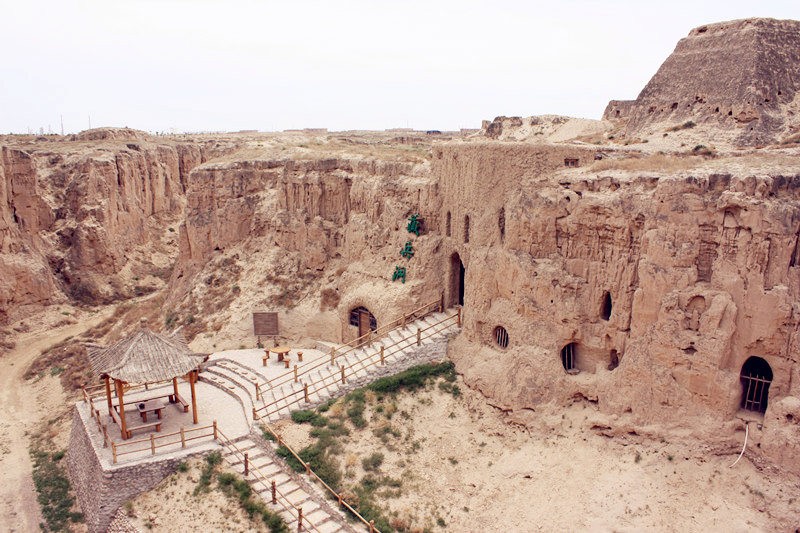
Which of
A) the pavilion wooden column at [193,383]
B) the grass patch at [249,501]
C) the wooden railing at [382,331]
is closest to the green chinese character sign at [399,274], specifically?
the wooden railing at [382,331]

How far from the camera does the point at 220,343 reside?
2914cm

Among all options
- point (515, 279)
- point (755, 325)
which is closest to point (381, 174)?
point (515, 279)

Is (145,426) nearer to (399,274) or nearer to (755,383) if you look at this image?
(399,274)

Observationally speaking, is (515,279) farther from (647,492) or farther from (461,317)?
(647,492)

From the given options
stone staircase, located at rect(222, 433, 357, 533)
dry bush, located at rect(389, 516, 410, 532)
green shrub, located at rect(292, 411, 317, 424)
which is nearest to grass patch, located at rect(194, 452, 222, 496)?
stone staircase, located at rect(222, 433, 357, 533)

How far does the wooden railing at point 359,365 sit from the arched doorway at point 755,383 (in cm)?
1037

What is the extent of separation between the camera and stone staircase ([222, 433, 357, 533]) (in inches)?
684

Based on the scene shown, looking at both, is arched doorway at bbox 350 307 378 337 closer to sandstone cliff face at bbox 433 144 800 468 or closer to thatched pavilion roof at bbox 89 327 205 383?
sandstone cliff face at bbox 433 144 800 468

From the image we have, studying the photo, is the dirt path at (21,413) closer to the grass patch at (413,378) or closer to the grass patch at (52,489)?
the grass patch at (52,489)

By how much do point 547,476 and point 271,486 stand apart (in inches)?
335

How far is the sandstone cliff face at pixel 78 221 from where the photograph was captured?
1503 inches

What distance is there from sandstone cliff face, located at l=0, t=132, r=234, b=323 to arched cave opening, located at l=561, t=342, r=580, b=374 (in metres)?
33.6

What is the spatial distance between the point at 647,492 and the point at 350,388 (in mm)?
10682

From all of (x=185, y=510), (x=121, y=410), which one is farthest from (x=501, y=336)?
(x=121, y=410)
